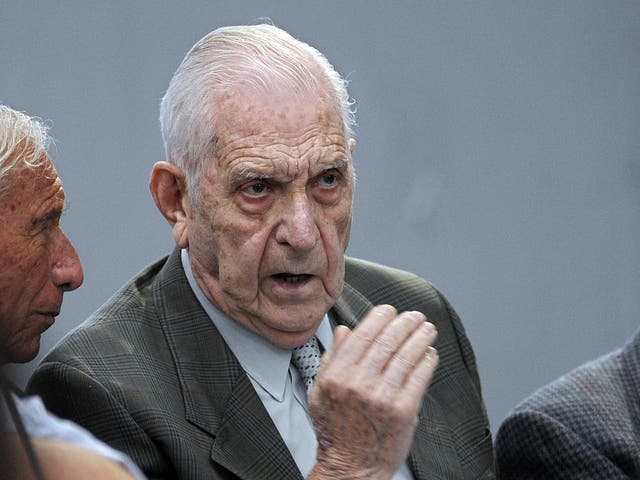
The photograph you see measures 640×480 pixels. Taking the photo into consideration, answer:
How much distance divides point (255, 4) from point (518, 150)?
1.26 metres

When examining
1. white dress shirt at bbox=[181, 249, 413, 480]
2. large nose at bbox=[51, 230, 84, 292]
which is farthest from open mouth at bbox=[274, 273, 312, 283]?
large nose at bbox=[51, 230, 84, 292]

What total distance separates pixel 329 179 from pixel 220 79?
12.7 inches

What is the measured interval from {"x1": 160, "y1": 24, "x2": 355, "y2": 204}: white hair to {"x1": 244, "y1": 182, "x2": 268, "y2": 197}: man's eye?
0.35 ft

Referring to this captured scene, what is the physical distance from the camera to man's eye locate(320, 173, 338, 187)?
254 cm

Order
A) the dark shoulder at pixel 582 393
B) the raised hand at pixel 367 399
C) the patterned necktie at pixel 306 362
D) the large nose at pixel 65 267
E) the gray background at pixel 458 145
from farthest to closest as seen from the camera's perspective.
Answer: the gray background at pixel 458 145, the patterned necktie at pixel 306 362, the dark shoulder at pixel 582 393, the large nose at pixel 65 267, the raised hand at pixel 367 399

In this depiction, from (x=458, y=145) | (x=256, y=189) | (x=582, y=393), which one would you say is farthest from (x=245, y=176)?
(x=458, y=145)

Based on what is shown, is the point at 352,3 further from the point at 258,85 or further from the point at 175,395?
the point at 175,395

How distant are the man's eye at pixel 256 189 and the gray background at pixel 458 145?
1597 mm

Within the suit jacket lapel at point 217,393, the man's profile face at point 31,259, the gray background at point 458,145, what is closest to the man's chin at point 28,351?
the man's profile face at point 31,259

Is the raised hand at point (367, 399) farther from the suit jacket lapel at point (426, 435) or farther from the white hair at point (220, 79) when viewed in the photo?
the white hair at point (220, 79)

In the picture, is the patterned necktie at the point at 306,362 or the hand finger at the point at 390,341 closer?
the hand finger at the point at 390,341

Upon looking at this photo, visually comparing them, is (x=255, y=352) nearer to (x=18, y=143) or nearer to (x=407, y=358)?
(x=407, y=358)

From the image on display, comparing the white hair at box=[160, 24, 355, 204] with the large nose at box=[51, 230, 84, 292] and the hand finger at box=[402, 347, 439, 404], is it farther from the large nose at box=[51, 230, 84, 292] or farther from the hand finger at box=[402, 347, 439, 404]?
the hand finger at box=[402, 347, 439, 404]

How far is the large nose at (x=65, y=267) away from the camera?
2391 mm
